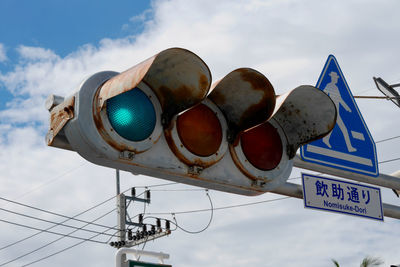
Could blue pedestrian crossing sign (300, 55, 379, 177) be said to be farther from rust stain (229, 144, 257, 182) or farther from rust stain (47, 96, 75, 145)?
rust stain (47, 96, 75, 145)

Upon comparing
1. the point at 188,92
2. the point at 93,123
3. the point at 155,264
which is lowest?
the point at 155,264

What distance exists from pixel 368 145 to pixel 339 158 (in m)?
0.55

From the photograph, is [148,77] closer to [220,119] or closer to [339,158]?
[220,119]

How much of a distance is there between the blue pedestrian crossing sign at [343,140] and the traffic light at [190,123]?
1.79m

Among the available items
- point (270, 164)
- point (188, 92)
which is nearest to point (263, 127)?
point (270, 164)

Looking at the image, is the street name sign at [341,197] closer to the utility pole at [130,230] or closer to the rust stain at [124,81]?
the rust stain at [124,81]

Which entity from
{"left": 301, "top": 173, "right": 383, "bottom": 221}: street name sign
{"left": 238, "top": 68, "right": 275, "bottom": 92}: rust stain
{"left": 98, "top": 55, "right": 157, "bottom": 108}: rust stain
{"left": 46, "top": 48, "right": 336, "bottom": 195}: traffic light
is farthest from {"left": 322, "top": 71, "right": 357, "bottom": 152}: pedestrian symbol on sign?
{"left": 98, "top": 55, "right": 157, "bottom": 108}: rust stain

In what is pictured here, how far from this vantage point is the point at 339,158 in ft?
22.4

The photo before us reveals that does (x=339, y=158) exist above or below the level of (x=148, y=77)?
above

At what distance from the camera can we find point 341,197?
6527mm

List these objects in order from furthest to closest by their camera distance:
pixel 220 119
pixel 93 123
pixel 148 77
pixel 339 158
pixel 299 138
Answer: pixel 339 158 → pixel 299 138 → pixel 220 119 → pixel 148 77 → pixel 93 123

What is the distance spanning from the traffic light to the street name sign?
5.25ft

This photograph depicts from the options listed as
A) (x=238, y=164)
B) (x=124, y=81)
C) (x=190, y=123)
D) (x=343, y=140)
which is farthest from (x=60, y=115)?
(x=343, y=140)

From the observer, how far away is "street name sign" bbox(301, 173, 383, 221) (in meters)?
6.30
